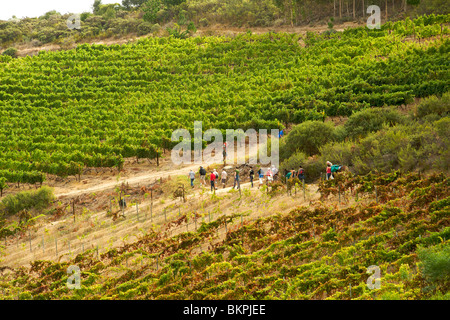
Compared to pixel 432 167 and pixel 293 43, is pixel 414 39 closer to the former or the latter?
pixel 293 43

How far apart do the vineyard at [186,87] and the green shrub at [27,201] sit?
270cm

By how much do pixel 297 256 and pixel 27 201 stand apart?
55.3ft

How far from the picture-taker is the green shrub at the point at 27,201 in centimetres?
2961

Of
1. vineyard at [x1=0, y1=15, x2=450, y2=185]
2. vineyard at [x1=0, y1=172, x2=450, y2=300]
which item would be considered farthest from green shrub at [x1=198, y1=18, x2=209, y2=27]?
vineyard at [x1=0, y1=172, x2=450, y2=300]

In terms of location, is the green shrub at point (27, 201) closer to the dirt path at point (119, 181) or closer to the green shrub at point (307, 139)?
the dirt path at point (119, 181)

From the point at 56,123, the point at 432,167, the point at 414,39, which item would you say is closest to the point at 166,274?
the point at 432,167

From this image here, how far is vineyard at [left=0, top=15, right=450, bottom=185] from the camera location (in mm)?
35281

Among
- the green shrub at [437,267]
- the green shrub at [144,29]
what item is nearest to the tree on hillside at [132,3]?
the green shrub at [144,29]

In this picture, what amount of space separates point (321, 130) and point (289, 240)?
1296 cm

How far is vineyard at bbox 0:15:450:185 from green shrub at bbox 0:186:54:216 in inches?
106

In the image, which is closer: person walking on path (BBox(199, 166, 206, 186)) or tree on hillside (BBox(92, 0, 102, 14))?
person walking on path (BBox(199, 166, 206, 186))

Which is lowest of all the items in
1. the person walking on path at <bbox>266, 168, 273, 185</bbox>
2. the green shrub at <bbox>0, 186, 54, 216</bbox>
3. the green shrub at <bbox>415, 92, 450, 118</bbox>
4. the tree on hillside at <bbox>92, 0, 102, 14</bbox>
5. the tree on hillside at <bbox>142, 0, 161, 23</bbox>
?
the green shrub at <bbox>0, 186, 54, 216</bbox>

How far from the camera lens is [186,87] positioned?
4631cm

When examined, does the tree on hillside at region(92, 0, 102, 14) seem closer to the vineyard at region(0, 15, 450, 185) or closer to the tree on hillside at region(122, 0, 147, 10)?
the tree on hillside at region(122, 0, 147, 10)
